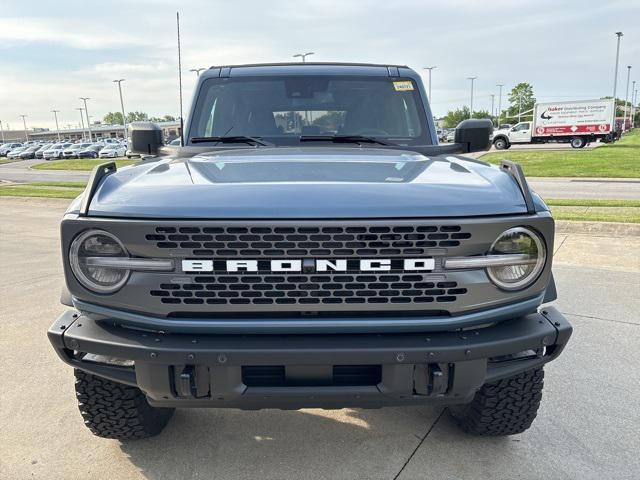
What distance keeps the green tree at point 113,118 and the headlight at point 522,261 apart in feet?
532

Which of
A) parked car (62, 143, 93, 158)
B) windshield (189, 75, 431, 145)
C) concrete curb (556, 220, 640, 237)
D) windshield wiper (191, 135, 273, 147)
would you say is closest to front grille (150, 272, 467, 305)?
windshield wiper (191, 135, 273, 147)

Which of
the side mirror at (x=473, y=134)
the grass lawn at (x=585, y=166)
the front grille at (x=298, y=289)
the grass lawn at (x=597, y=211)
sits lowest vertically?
the grass lawn at (x=585, y=166)

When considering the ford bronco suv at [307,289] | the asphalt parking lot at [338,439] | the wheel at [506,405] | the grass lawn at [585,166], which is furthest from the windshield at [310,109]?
the grass lawn at [585,166]

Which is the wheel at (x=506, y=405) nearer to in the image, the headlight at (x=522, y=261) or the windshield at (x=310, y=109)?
the headlight at (x=522, y=261)

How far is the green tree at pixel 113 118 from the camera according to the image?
500 feet

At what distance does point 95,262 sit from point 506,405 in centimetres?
201

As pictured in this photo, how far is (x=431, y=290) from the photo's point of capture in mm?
2082

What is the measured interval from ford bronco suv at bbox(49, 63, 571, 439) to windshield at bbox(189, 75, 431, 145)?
52.0 inches

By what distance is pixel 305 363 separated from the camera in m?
2.01

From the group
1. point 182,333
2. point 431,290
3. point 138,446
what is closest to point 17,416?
point 138,446

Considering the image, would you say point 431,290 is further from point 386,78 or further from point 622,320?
point 622,320

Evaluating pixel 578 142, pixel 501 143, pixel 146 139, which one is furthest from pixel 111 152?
pixel 146 139

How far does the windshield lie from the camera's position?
3.55 metres

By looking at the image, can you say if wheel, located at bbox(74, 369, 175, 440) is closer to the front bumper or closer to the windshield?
the front bumper
